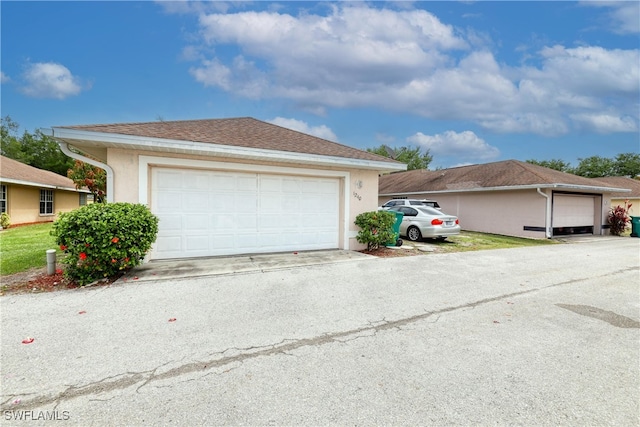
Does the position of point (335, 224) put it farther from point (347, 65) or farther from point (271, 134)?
point (347, 65)

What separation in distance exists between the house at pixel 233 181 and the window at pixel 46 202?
14.4 metres

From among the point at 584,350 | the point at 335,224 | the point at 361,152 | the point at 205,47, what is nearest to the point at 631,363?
the point at 584,350

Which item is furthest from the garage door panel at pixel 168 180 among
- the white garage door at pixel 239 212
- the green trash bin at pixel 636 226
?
the green trash bin at pixel 636 226

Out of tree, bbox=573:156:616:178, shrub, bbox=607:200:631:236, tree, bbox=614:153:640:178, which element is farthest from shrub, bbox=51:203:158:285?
tree, bbox=614:153:640:178

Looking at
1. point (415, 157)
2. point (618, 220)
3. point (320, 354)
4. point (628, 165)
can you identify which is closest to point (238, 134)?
point (320, 354)

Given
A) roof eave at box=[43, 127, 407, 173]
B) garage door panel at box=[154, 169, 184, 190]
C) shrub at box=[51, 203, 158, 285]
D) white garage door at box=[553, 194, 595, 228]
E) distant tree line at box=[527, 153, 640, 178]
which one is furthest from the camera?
distant tree line at box=[527, 153, 640, 178]

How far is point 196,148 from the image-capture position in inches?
266

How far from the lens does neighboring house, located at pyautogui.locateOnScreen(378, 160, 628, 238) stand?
13.7 m

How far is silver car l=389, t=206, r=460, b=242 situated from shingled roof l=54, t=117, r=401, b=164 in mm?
3920

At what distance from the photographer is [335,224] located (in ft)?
30.5

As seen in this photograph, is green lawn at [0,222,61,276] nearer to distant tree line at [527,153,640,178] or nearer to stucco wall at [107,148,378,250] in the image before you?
stucco wall at [107,148,378,250]

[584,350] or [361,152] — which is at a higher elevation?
[361,152]

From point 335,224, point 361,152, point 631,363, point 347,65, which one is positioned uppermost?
point 347,65

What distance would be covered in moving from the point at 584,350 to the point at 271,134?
27.8 ft
